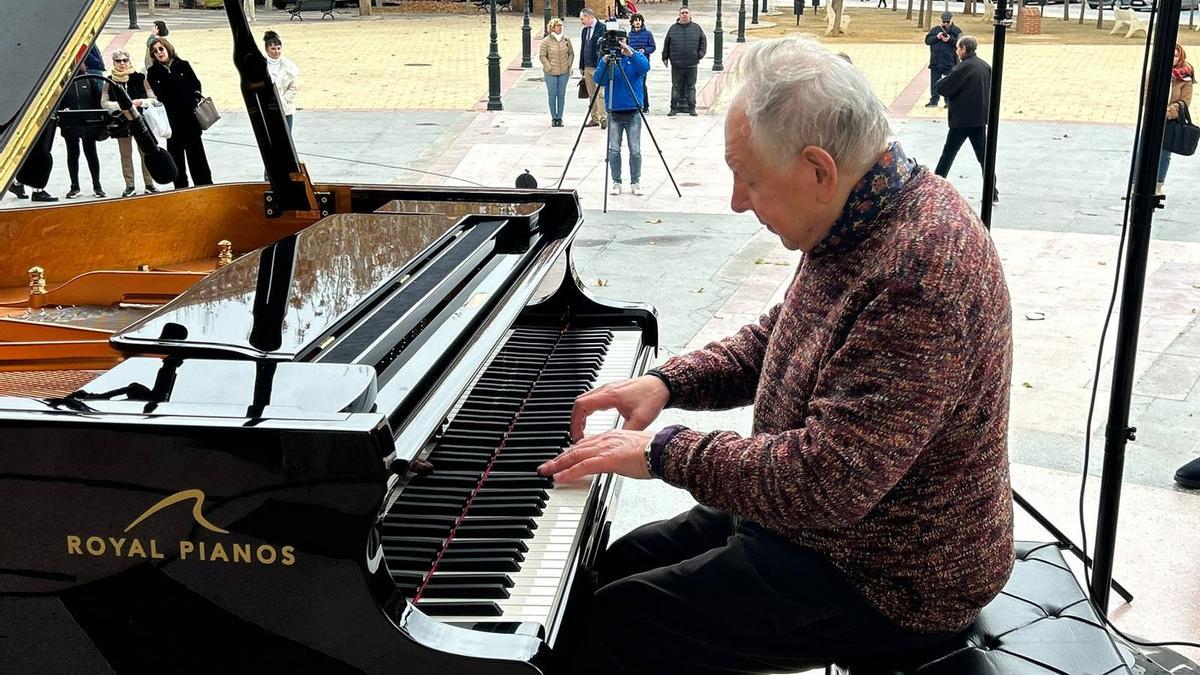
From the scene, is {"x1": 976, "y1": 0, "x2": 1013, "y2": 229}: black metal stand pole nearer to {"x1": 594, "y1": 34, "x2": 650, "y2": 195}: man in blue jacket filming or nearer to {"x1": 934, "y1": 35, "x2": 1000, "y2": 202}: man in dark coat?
{"x1": 594, "y1": 34, "x2": 650, "y2": 195}: man in blue jacket filming

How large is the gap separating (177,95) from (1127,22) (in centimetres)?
2718

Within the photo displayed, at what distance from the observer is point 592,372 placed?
3.34 m

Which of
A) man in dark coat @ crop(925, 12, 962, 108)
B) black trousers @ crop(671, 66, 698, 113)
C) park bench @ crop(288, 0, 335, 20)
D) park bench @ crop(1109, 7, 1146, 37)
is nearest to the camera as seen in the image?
black trousers @ crop(671, 66, 698, 113)

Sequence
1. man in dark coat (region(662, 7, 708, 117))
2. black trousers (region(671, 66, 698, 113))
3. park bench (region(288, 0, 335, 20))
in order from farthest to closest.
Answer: park bench (region(288, 0, 335, 20))
black trousers (region(671, 66, 698, 113))
man in dark coat (region(662, 7, 708, 117))

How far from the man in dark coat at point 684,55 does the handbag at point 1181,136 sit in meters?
7.55

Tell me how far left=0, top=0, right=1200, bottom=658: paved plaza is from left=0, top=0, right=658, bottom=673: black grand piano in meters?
1.08

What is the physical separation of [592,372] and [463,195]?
1112mm

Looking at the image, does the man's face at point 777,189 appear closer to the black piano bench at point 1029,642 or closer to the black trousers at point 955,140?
the black piano bench at point 1029,642

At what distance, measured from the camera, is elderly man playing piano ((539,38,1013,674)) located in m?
2.14

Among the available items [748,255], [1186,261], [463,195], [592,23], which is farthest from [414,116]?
[463,195]

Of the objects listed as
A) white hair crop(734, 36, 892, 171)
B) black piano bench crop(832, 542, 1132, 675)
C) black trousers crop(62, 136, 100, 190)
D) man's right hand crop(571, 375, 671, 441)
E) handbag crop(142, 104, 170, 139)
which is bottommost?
black trousers crop(62, 136, 100, 190)

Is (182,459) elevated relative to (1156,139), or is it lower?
lower

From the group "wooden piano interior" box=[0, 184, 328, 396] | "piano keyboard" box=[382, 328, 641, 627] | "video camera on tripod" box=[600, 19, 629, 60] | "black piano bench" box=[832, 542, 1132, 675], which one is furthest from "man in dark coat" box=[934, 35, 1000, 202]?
"black piano bench" box=[832, 542, 1132, 675]

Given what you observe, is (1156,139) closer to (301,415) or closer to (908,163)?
(908,163)
